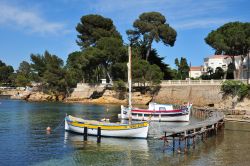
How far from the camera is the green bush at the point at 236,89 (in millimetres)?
65562

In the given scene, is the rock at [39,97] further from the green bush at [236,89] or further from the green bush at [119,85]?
the green bush at [236,89]

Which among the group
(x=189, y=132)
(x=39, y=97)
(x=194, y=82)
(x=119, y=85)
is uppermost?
(x=194, y=82)

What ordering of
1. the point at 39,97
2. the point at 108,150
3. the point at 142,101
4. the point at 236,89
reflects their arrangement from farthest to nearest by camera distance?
the point at 39,97 < the point at 142,101 < the point at 236,89 < the point at 108,150

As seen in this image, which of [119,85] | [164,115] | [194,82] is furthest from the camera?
[119,85]

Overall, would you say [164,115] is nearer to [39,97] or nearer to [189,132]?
[189,132]

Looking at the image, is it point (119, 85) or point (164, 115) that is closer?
point (164, 115)

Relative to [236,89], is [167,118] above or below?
below

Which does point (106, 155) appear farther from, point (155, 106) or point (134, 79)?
point (134, 79)

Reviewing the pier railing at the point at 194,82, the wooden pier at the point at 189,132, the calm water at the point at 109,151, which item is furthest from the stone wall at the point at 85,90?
the calm water at the point at 109,151

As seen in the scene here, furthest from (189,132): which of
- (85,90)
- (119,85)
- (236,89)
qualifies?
(85,90)

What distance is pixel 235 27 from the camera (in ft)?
250

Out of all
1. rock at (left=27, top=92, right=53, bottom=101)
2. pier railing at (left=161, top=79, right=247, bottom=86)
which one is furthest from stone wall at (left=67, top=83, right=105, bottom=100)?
pier railing at (left=161, top=79, right=247, bottom=86)

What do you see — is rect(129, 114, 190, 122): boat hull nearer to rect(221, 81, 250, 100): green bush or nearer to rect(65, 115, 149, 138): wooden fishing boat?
rect(65, 115, 149, 138): wooden fishing boat

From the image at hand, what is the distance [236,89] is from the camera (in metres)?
67.7
